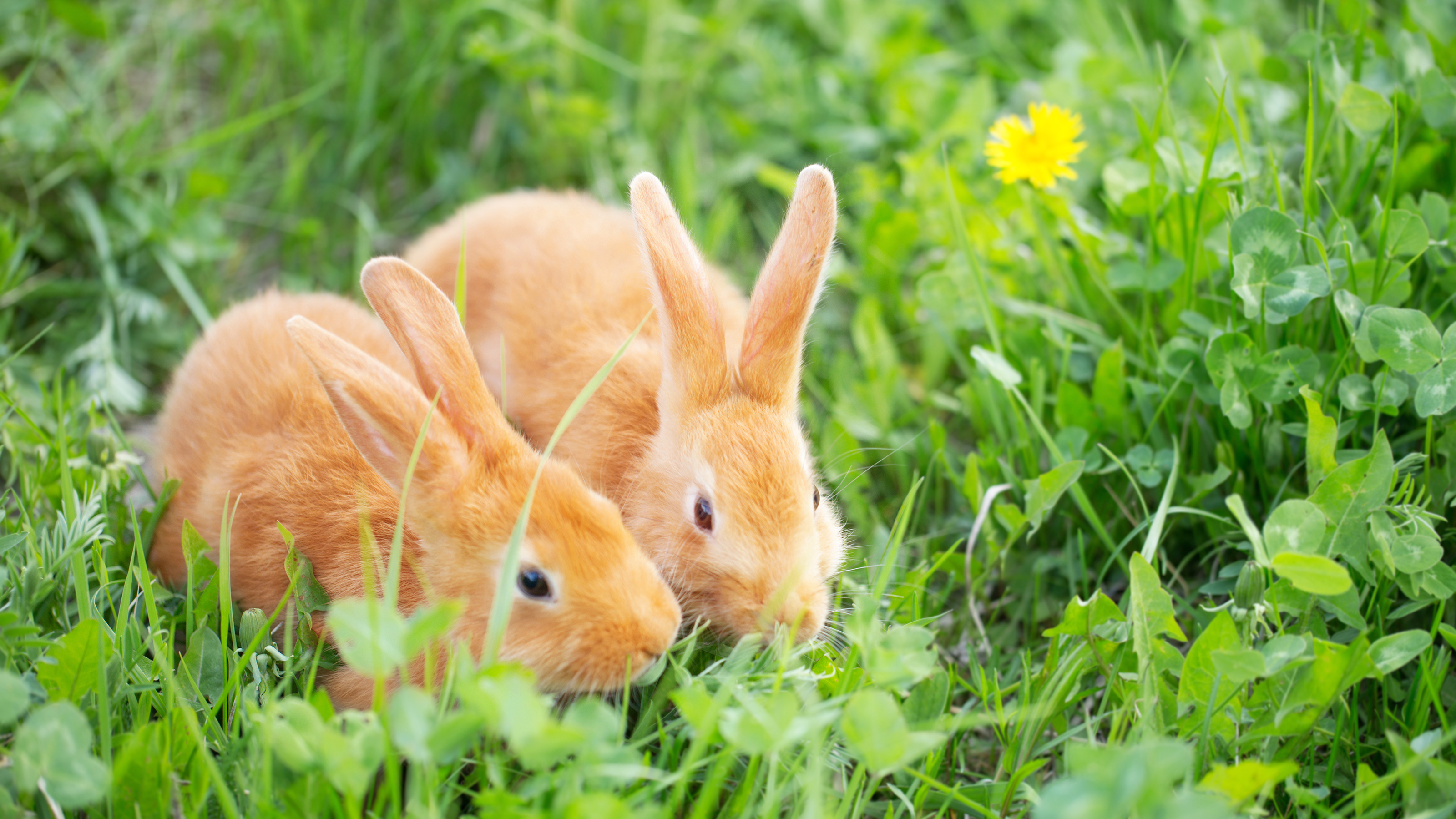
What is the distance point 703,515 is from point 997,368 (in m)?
0.99

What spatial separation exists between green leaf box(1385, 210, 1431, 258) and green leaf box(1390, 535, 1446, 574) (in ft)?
2.75

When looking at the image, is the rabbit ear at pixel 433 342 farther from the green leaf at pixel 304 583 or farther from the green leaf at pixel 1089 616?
the green leaf at pixel 1089 616

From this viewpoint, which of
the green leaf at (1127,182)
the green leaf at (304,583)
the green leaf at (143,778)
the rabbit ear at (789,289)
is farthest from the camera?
the green leaf at (1127,182)

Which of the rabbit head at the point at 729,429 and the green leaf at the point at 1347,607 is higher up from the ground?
the rabbit head at the point at 729,429

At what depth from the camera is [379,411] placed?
2.41m

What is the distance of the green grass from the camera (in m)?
2.19

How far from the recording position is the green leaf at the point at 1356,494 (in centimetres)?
254

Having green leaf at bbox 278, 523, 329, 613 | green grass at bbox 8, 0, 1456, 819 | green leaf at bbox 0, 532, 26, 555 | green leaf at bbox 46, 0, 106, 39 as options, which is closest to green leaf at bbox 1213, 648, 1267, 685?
green grass at bbox 8, 0, 1456, 819

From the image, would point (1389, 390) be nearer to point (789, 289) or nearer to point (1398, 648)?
point (1398, 648)

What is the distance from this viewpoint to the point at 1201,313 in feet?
10.5

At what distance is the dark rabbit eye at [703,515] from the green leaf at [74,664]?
1.39 meters

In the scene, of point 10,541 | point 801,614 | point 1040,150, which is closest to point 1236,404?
point 1040,150

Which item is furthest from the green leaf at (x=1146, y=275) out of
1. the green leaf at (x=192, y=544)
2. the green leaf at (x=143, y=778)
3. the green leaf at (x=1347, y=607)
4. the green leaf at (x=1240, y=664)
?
the green leaf at (x=143, y=778)

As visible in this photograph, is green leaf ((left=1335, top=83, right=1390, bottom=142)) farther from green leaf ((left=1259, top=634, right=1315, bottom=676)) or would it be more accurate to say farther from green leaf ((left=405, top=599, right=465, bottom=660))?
green leaf ((left=405, top=599, right=465, bottom=660))
